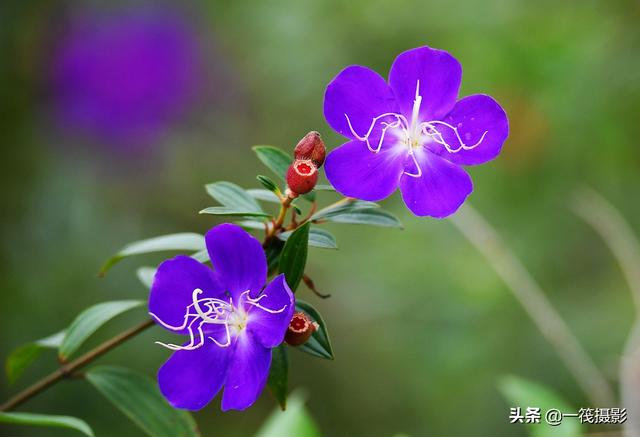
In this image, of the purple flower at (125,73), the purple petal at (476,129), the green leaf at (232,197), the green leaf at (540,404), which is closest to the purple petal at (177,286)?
the green leaf at (232,197)

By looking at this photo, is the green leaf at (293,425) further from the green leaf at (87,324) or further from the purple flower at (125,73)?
the purple flower at (125,73)

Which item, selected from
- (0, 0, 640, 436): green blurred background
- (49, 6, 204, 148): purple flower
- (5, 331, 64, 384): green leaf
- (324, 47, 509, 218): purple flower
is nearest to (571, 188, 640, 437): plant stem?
(0, 0, 640, 436): green blurred background

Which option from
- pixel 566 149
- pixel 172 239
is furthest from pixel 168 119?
pixel 172 239

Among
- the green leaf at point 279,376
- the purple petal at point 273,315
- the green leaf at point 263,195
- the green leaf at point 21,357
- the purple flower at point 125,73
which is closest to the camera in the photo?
the purple petal at point 273,315

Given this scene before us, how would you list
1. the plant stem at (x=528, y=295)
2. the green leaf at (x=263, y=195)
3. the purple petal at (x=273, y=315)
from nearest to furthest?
1. the purple petal at (x=273, y=315)
2. the green leaf at (x=263, y=195)
3. the plant stem at (x=528, y=295)

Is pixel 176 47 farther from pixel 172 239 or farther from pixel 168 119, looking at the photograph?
pixel 172 239

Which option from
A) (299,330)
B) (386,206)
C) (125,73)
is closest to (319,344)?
(299,330)
